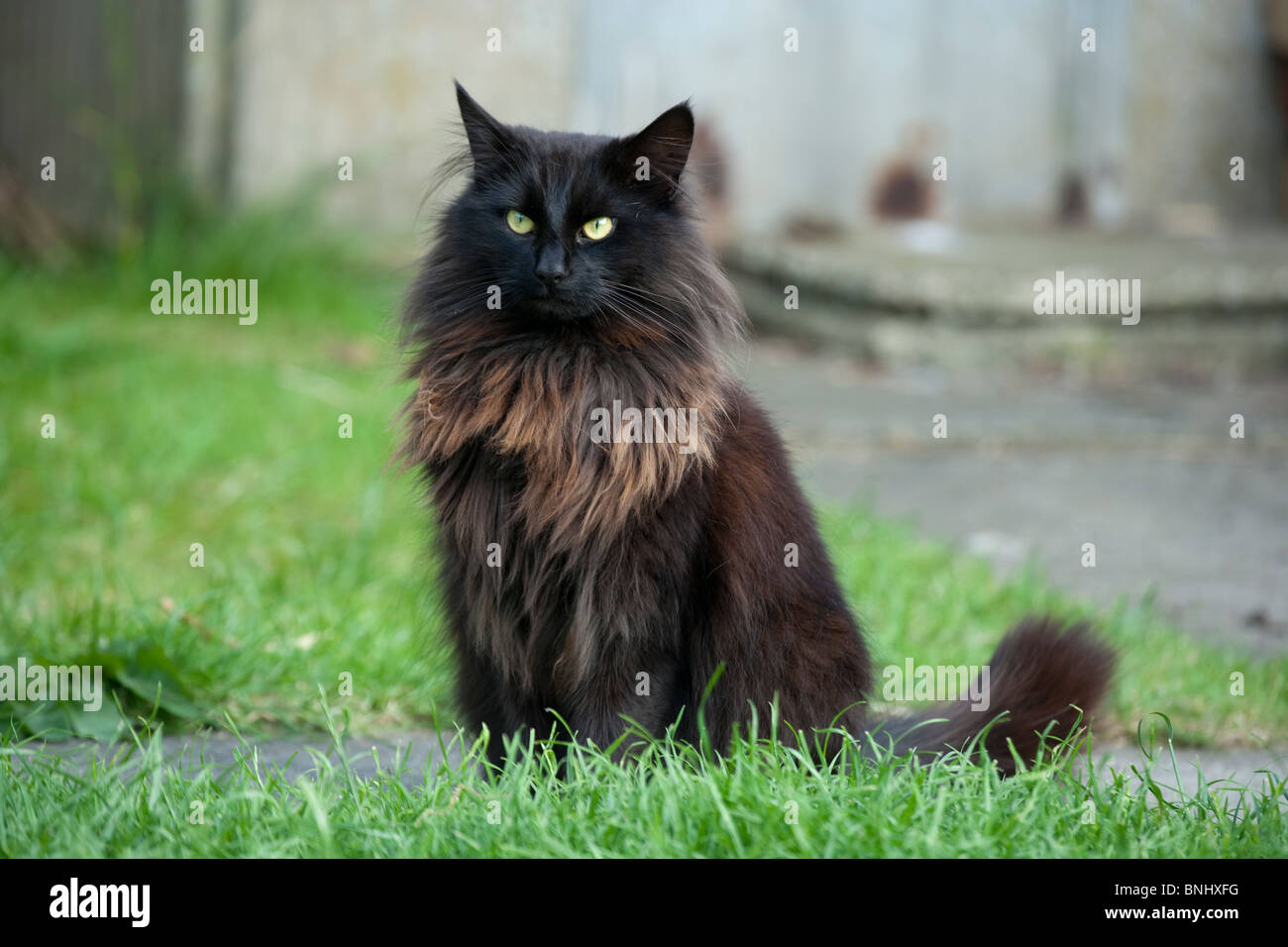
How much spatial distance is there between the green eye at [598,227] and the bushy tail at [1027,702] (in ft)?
3.91

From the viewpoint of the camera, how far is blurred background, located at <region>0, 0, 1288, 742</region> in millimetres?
4891

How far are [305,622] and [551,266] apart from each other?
1.72m

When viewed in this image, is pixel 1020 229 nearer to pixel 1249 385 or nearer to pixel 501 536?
pixel 1249 385

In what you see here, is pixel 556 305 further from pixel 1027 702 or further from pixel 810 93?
pixel 810 93

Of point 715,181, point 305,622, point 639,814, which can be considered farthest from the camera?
point 715,181

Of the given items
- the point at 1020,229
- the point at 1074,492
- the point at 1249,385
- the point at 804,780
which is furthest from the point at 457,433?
the point at 1020,229

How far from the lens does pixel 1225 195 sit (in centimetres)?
841

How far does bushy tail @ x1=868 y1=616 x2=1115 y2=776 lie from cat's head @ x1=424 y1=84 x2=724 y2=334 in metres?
1.02

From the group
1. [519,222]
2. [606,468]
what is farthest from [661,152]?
[606,468]

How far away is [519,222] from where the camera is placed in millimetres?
2646

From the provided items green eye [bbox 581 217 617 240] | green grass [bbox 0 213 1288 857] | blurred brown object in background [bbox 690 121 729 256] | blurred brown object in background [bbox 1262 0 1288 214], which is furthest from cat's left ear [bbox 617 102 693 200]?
blurred brown object in background [bbox 1262 0 1288 214]

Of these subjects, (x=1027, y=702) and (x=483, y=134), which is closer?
(x=483, y=134)

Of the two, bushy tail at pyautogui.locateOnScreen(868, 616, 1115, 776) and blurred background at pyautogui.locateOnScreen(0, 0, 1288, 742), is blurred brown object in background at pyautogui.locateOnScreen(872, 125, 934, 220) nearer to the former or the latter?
blurred background at pyautogui.locateOnScreen(0, 0, 1288, 742)
